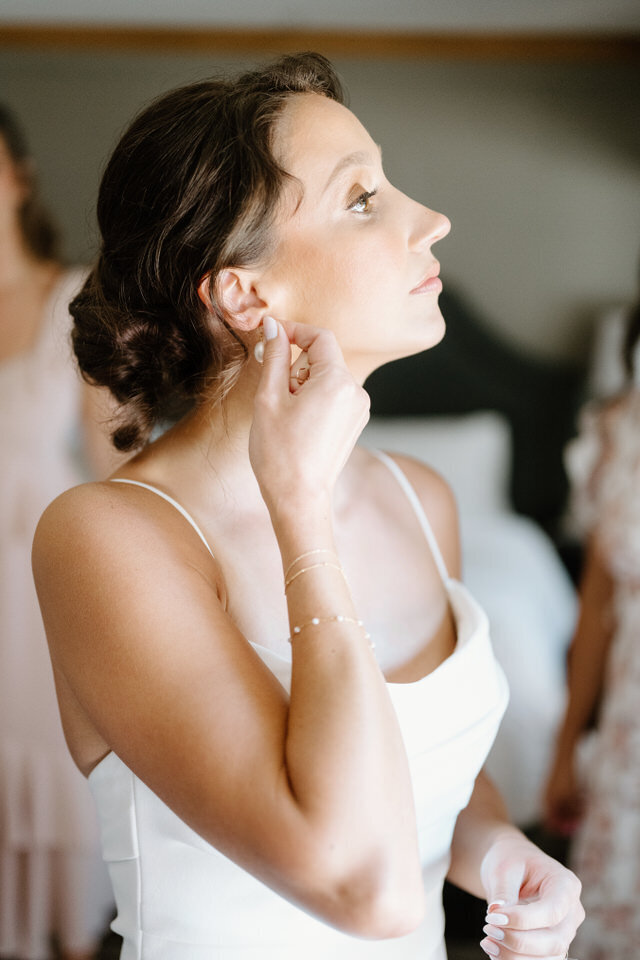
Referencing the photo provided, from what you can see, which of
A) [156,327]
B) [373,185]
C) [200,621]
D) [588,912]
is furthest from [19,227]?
[588,912]

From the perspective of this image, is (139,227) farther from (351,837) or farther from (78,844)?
(78,844)

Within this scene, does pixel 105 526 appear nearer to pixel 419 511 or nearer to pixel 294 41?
pixel 419 511

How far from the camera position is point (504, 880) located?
0.81 meters

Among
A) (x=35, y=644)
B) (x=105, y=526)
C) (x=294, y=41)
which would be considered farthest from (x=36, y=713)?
(x=294, y=41)

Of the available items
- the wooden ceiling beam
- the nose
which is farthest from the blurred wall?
the nose

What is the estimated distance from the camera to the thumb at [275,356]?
2.37ft

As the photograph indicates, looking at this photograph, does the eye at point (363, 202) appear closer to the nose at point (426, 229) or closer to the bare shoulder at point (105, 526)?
the nose at point (426, 229)

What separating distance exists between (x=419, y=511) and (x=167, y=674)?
472mm

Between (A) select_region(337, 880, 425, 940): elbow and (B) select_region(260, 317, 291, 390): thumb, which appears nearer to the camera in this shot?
(A) select_region(337, 880, 425, 940): elbow

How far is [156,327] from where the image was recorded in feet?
2.87

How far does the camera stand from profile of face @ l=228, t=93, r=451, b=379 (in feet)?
2.69

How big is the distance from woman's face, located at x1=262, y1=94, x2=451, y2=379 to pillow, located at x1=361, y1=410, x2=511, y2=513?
3.79ft

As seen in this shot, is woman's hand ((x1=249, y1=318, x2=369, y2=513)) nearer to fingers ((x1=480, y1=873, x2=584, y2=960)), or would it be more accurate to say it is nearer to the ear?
the ear

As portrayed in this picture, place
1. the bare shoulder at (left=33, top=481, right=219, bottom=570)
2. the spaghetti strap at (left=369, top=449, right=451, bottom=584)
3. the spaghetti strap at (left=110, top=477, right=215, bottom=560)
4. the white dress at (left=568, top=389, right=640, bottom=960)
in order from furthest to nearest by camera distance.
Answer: the white dress at (left=568, top=389, right=640, bottom=960), the spaghetti strap at (left=369, top=449, right=451, bottom=584), the spaghetti strap at (left=110, top=477, right=215, bottom=560), the bare shoulder at (left=33, top=481, right=219, bottom=570)
